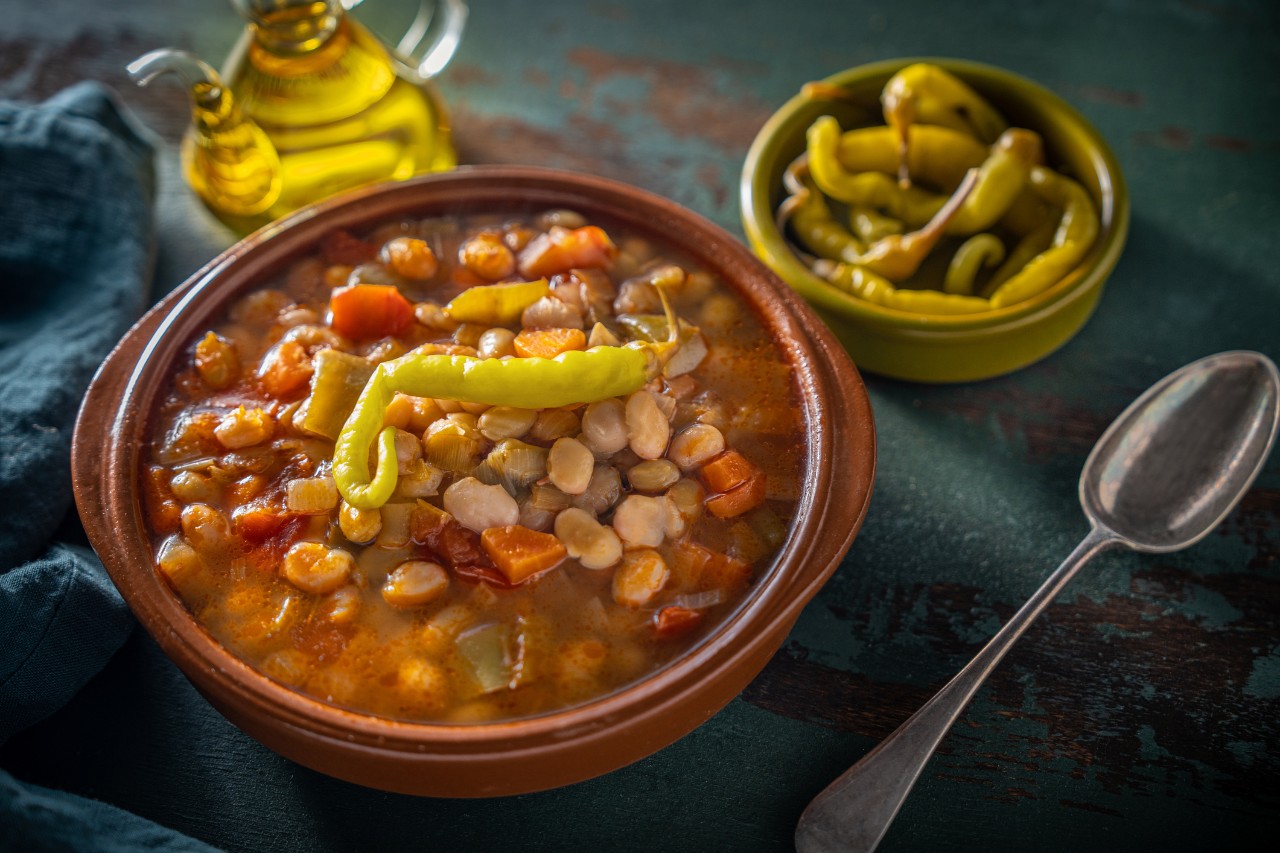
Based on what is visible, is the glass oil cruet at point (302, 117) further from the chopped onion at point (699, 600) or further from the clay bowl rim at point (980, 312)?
the chopped onion at point (699, 600)

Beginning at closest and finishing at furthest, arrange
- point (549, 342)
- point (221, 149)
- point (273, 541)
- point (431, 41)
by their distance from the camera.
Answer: point (273, 541) < point (549, 342) < point (221, 149) < point (431, 41)

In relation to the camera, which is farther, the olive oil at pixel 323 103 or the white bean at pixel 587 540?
the olive oil at pixel 323 103

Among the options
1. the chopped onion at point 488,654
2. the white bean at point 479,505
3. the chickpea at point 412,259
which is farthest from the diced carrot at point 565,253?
the chopped onion at point 488,654

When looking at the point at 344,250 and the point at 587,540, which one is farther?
the point at 344,250

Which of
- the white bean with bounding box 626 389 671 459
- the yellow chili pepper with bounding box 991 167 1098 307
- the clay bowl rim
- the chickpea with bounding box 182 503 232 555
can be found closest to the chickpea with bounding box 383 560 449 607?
the chickpea with bounding box 182 503 232 555

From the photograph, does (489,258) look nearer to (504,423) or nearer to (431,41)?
(504,423)

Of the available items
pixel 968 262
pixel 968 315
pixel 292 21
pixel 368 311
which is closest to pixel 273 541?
pixel 368 311
